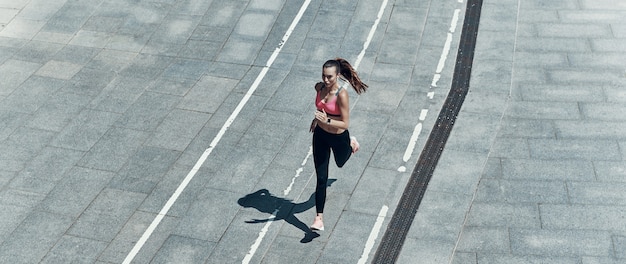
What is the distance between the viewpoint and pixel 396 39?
1478 cm

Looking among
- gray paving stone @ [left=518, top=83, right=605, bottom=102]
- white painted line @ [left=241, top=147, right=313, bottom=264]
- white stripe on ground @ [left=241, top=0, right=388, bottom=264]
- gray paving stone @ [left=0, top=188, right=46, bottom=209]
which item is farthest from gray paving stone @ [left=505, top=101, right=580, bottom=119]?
gray paving stone @ [left=0, top=188, right=46, bottom=209]

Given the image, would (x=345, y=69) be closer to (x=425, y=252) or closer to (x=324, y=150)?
(x=324, y=150)

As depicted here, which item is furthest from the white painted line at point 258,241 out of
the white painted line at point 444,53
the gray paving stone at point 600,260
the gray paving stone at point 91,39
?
the gray paving stone at point 91,39

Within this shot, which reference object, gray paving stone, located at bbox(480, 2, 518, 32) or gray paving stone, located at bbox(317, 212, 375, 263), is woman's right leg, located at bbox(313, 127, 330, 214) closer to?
gray paving stone, located at bbox(317, 212, 375, 263)

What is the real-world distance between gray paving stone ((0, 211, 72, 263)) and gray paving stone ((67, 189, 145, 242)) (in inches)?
8.3

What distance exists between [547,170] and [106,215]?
6.25 meters

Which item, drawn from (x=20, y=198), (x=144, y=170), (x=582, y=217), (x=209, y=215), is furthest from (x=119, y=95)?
(x=582, y=217)

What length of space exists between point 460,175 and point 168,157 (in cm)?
429

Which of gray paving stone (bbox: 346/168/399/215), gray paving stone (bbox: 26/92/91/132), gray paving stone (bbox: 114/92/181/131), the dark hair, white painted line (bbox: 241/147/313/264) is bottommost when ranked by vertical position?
gray paving stone (bbox: 346/168/399/215)

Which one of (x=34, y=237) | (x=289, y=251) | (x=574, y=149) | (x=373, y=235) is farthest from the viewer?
(x=574, y=149)

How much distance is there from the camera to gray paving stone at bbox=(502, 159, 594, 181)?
11594mm

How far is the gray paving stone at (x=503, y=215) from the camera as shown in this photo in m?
10.8

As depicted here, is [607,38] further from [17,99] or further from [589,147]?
[17,99]

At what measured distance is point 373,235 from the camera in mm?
10578
